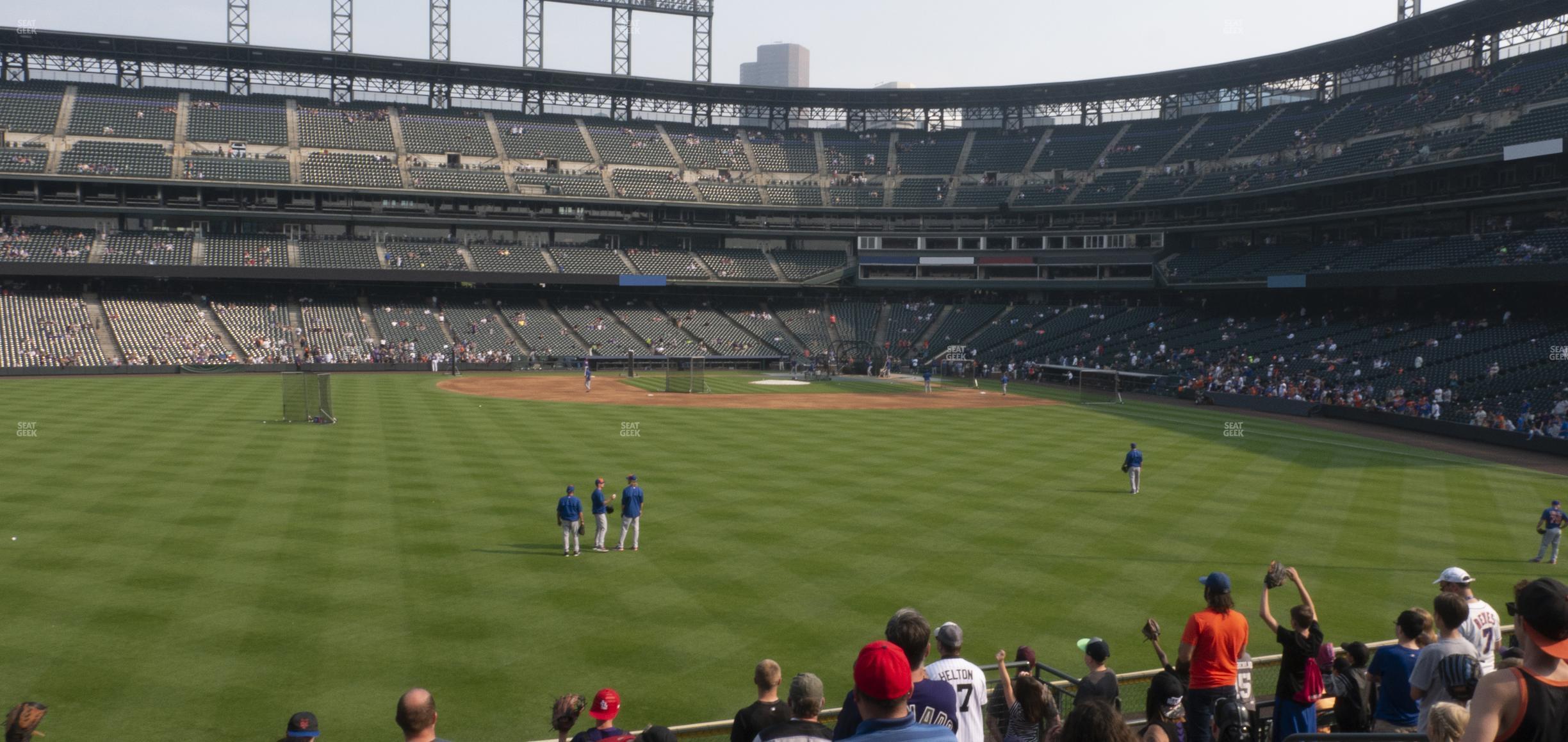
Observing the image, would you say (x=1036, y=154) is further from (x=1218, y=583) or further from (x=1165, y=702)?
(x=1165, y=702)

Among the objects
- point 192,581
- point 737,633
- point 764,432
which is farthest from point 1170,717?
point 764,432

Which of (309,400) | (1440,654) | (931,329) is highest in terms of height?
(931,329)

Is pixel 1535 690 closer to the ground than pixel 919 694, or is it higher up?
higher up

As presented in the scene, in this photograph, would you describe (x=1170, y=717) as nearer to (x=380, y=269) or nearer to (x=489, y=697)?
(x=489, y=697)

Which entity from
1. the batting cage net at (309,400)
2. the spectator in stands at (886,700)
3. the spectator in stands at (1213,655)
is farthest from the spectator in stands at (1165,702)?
the batting cage net at (309,400)

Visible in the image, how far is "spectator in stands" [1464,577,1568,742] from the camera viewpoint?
5.21m

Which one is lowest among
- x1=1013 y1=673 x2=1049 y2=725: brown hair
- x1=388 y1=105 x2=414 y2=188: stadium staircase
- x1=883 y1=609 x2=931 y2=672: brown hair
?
x1=1013 y1=673 x2=1049 y2=725: brown hair

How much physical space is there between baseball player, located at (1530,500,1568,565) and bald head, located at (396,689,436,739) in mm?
23695

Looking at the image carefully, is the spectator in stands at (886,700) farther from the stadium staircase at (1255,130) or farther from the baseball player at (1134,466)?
the stadium staircase at (1255,130)

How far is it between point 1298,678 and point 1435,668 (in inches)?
65.9

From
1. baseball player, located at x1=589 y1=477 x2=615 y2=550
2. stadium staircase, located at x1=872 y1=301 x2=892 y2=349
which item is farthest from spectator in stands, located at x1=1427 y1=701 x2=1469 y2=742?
stadium staircase, located at x1=872 y1=301 x2=892 y2=349

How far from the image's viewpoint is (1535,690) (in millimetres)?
5207

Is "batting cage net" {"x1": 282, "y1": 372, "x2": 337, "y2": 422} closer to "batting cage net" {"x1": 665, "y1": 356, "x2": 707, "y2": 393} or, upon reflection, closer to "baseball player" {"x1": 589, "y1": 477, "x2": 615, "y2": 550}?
"batting cage net" {"x1": 665, "y1": 356, "x2": 707, "y2": 393}

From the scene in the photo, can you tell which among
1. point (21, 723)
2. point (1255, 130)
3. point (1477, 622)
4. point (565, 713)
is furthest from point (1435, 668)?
point (1255, 130)
